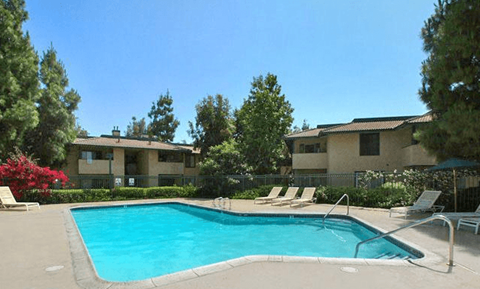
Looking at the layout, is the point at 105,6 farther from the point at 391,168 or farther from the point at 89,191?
the point at 391,168

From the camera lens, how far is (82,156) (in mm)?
28312

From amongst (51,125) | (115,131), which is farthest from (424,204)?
(115,131)

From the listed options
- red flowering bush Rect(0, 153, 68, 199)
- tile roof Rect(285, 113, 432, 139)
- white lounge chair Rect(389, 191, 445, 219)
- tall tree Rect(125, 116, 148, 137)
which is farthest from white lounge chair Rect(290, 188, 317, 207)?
tall tree Rect(125, 116, 148, 137)

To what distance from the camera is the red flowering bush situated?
1780 centimetres

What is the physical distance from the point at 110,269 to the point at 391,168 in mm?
21412

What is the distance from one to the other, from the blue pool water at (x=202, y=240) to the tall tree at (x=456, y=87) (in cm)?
486

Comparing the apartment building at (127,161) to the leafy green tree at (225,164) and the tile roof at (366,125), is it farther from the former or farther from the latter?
the tile roof at (366,125)

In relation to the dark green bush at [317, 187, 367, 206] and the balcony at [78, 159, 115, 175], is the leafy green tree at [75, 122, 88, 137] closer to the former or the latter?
the balcony at [78, 159, 115, 175]

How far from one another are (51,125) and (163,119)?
2466 centimetres

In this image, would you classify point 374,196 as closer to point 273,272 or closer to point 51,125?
point 273,272

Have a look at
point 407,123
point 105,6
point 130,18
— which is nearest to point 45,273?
point 105,6

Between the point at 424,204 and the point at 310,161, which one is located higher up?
the point at 310,161

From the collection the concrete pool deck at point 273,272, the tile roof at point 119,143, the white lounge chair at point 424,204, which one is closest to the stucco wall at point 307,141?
the tile roof at point 119,143

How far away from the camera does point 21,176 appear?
17.8 m
